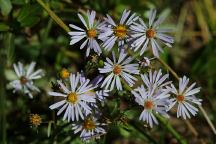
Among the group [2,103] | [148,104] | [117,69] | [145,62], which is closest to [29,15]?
[2,103]

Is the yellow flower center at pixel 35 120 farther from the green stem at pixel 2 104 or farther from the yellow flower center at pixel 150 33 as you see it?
the yellow flower center at pixel 150 33

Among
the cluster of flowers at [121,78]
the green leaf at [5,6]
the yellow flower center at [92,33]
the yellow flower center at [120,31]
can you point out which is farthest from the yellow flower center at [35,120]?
the green leaf at [5,6]

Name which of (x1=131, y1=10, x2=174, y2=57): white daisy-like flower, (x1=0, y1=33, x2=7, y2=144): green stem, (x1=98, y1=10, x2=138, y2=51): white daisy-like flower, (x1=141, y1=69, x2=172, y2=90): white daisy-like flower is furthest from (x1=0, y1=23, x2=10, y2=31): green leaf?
(x1=141, y1=69, x2=172, y2=90): white daisy-like flower

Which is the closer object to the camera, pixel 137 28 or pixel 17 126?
pixel 137 28

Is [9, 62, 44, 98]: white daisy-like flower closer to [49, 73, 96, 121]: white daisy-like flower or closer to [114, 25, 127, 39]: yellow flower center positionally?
[49, 73, 96, 121]: white daisy-like flower

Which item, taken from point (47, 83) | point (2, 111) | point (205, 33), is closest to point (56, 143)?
point (2, 111)

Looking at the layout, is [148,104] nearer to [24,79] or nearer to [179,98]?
[179,98]

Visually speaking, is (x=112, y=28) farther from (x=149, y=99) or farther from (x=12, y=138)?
(x=12, y=138)

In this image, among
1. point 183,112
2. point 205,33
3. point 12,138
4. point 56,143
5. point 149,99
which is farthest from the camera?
point 205,33

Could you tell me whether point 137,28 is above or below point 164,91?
above
